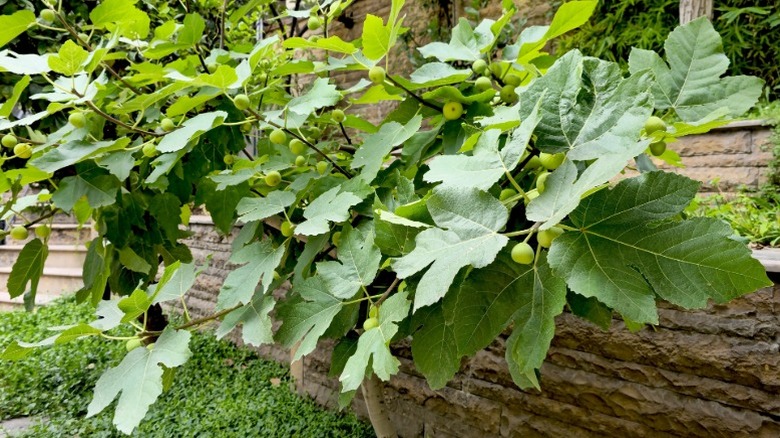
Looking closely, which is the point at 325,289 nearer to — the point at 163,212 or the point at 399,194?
the point at 399,194

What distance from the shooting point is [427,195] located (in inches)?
23.6

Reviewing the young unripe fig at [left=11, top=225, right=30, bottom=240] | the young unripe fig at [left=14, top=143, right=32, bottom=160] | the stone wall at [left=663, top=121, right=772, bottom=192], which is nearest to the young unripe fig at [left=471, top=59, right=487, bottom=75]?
the young unripe fig at [left=14, top=143, right=32, bottom=160]

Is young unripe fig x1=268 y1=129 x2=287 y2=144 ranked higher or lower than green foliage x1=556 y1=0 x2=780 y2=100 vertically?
higher

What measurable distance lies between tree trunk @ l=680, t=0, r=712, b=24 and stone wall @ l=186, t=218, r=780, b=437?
2.01 meters

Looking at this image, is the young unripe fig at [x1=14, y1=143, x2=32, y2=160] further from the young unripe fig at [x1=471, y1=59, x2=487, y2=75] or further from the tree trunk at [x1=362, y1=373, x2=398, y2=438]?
the tree trunk at [x1=362, y1=373, x2=398, y2=438]

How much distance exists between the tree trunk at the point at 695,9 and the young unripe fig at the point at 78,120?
2.99 metres

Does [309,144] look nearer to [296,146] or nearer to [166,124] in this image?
[296,146]

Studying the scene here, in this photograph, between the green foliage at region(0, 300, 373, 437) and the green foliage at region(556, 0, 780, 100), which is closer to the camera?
the green foliage at region(0, 300, 373, 437)

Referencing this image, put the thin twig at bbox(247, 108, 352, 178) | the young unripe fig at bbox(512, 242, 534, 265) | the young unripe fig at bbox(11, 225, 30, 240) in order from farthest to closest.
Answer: the young unripe fig at bbox(11, 225, 30, 240) < the thin twig at bbox(247, 108, 352, 178) < the young unripe fig at bbox(512, 242, 534, 265)

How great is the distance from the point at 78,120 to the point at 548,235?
2.80 feet

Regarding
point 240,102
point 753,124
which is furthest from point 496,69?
point 753,124

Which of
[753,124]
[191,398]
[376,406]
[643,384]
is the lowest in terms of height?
[191,398]

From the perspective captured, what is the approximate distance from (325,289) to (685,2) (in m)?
2.99

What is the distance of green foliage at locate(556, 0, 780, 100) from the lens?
126 inches
